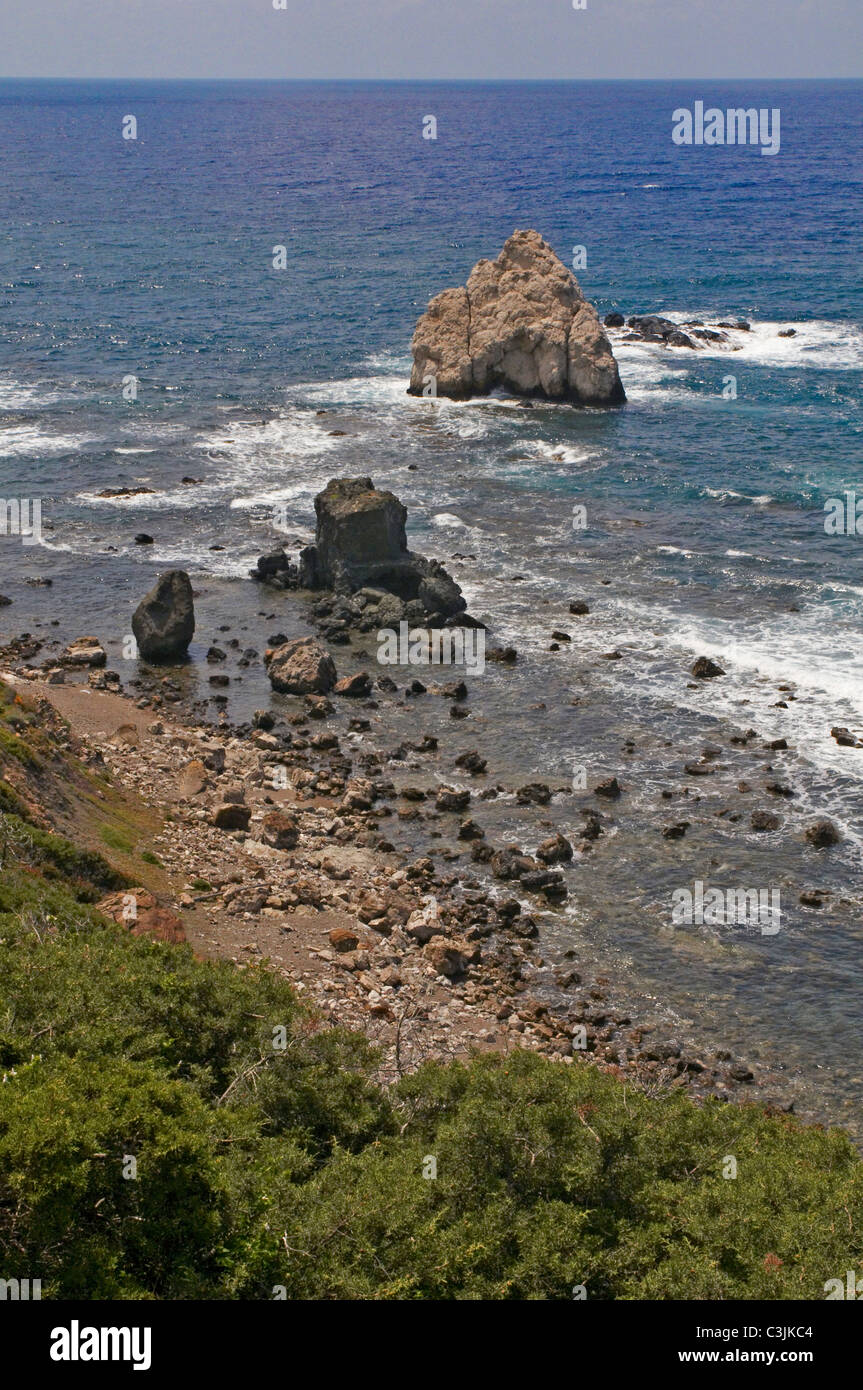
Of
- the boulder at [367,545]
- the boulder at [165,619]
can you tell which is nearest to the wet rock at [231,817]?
the boulder at [165,619]

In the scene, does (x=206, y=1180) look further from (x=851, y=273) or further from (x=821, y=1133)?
(x=851, y=273)

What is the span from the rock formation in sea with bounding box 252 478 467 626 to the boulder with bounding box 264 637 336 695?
530cm

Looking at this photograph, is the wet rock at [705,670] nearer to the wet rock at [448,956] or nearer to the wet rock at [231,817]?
the wet rock at [231,817]

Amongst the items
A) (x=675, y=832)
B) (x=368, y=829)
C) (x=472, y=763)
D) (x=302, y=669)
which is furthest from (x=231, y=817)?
(x=675, y=832)

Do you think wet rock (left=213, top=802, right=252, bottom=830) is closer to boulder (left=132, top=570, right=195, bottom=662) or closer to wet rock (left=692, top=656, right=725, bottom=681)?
boulder (left=132, top=570, right=195, bottom=662)

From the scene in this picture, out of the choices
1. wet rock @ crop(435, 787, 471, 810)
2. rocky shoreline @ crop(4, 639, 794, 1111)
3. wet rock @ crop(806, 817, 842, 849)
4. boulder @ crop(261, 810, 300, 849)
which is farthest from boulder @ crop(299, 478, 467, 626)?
wet rock @ crop(806, 817, 842, 849)

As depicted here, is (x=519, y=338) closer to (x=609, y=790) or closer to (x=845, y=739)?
(x=845, y=739)

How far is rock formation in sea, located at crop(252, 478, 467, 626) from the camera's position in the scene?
5556 centimetres

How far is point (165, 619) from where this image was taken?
51812 millimetres

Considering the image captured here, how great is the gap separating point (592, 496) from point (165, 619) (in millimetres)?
26568

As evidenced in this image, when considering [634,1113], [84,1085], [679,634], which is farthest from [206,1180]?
[679,634]

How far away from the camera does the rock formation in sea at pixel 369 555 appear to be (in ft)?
182

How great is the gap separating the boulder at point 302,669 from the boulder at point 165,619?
14.0 ft

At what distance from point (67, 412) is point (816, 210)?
108 m
